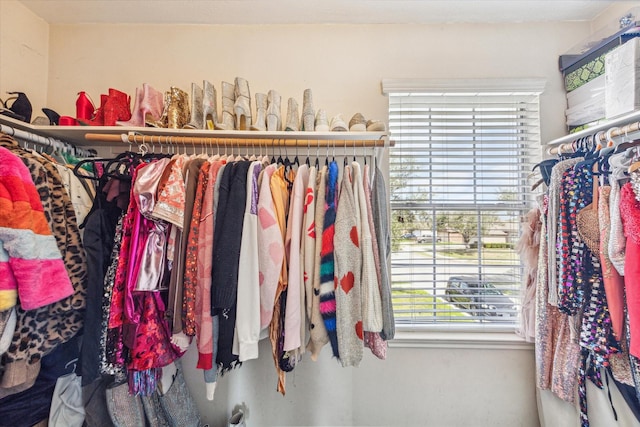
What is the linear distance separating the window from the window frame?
2 cm

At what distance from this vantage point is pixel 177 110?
119 centimetres

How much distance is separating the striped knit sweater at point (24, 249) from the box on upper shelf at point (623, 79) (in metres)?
2.18

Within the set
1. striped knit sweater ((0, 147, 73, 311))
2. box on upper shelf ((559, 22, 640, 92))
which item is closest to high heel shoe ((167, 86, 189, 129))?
striped knit sweater ((0, 147, 73, 311))

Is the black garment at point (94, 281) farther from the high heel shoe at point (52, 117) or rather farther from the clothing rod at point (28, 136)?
the high heel shoe at point (52, 117)

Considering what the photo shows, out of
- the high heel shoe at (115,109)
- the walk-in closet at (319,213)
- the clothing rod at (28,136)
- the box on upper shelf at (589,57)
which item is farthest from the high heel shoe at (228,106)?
the box on upper shelf at (589,57)

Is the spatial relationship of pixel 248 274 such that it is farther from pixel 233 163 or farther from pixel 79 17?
pixel 79 17

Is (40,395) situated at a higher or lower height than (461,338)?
lower

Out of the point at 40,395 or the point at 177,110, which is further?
the point at 177,110

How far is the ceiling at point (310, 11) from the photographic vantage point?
1.31 metres

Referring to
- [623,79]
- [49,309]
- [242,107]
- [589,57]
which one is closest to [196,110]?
[242,107]

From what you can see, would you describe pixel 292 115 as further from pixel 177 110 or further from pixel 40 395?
pixel 40 395

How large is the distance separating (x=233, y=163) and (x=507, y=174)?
5.04 feet

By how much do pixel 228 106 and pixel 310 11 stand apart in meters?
0.73

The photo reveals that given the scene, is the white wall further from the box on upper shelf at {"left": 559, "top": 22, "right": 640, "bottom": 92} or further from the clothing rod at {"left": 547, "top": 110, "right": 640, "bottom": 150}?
the clothing rod at {"left": 547, "top": 110, "right": 640, "bottom": 150}
